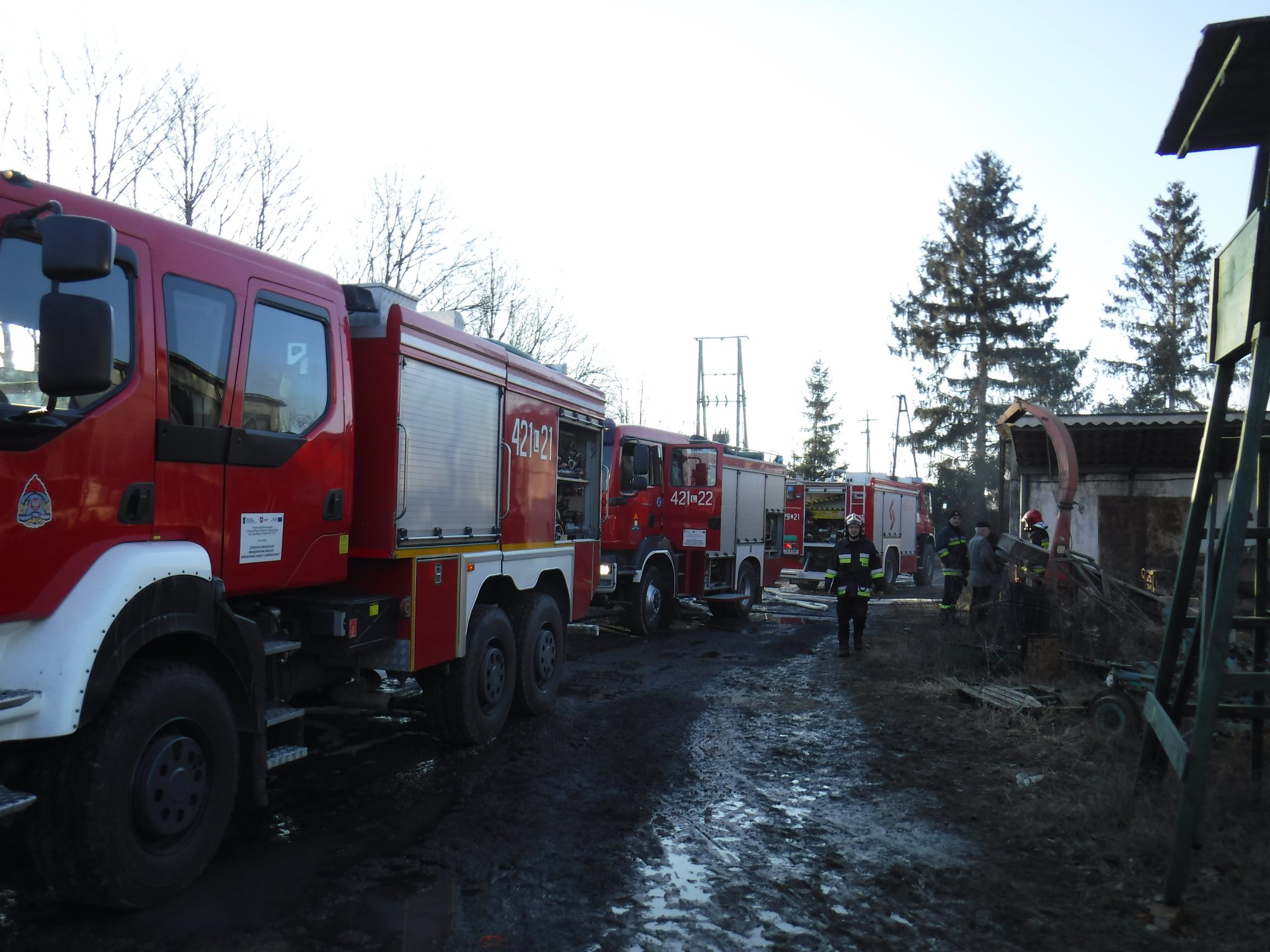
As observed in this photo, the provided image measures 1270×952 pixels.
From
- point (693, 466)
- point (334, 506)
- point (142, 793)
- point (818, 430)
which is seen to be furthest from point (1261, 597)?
point (818, 430)

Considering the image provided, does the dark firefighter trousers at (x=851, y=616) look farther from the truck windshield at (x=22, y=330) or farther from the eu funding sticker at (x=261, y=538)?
the truck windshield at (x=22, y=330)

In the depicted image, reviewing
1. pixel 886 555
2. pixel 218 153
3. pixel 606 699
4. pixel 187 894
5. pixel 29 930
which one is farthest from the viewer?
pixel 886 555

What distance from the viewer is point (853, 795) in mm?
5836

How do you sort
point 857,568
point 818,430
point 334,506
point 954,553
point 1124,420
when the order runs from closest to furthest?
point 334,506 < point 857,568 < point 1124,420 < point 954,553 < point 818,430

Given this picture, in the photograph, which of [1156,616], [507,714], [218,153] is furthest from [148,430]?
[218,153]

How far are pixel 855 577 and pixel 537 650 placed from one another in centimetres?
533

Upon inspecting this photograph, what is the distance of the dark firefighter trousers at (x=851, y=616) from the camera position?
38.4 ft

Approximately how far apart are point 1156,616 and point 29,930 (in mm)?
9115

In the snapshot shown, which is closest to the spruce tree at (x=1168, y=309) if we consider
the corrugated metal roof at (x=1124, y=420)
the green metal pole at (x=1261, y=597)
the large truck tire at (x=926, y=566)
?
the large truck tire at (x=926, y=566)

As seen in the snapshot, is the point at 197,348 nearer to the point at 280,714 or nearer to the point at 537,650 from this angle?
the point at 280,714

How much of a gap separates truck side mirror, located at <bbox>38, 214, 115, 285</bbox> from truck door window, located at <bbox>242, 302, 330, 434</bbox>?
1.29 m

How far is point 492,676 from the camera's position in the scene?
6918 millimetres

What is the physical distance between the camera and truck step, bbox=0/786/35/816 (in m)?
3.10

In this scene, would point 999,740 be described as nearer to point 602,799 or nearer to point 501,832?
point 602,799
